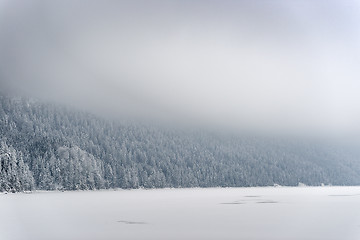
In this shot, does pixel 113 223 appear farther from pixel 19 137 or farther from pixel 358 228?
pixel 19 137

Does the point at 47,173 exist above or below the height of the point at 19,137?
below

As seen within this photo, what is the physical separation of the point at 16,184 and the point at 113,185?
62447mm

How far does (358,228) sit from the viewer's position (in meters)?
33.6

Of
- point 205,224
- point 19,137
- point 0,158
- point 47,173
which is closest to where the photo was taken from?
point 205,224

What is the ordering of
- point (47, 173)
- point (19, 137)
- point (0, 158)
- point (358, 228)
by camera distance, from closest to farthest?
point (358, 228)
point (0, 158)
point (47, 173)
point (19, 137)

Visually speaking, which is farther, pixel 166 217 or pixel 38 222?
pixel 166 217

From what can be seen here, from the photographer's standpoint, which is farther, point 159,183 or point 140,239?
point 159,183

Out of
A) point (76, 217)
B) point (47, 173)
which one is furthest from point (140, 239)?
point (47, 173)

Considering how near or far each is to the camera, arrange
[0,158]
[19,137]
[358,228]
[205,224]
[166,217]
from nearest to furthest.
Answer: [358,228] → [205,224] → [166,217] → [0,158] → [19,137]

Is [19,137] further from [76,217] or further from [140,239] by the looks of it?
[140,239]

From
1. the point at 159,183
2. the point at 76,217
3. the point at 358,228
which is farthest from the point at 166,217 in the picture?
the point at 159,183

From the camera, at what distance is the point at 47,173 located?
134000 millimetres

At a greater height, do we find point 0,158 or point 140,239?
point 0,158

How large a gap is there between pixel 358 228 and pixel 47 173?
115 metres
